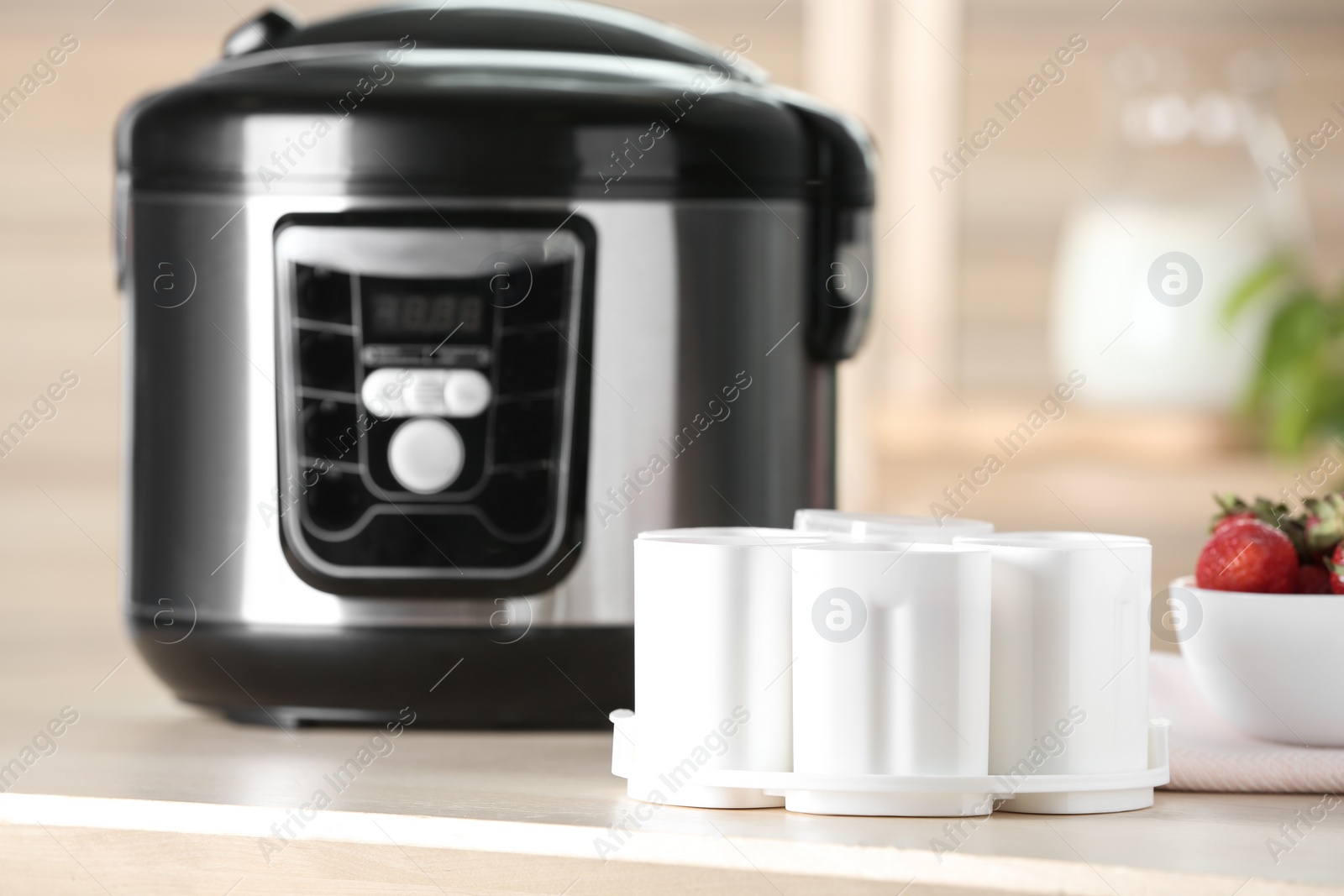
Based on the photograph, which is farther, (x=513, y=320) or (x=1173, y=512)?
(x=1173, y=512)

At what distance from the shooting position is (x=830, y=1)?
2.65 metres

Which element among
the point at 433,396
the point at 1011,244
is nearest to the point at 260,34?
the point at 433,396

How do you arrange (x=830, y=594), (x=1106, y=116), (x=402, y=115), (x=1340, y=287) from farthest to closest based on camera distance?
1. (x=1106, y=116)
2. (x=1340, y=287)
3. (x=402, y=115)
4. (x=830, y=594)

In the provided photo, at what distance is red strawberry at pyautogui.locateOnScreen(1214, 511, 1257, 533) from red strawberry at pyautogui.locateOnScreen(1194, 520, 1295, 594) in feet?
0.04

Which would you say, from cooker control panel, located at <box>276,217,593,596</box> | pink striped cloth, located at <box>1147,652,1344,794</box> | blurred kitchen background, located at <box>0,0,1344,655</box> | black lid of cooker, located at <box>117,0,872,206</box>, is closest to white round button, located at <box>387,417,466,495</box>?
cooker control panel, located at <box>276,217,593,596</box>

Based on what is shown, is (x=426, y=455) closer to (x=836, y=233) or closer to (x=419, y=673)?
(x=419, y=673)

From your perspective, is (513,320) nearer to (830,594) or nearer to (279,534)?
(279,534)

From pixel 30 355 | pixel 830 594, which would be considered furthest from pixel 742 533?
pixel 30 355

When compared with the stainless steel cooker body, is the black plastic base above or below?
below

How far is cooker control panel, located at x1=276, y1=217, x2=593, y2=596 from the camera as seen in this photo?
787 mm

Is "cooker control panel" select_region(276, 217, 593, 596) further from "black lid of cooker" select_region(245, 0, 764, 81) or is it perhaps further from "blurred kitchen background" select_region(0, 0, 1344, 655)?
"blurred kitchen background" select_region(0, 0, 1344, 655)

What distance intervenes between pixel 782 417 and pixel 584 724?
20cm

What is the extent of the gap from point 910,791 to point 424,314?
38cm

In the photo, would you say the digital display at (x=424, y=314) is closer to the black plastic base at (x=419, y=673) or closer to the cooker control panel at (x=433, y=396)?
the cooker control panel at (x=433, y=396)
